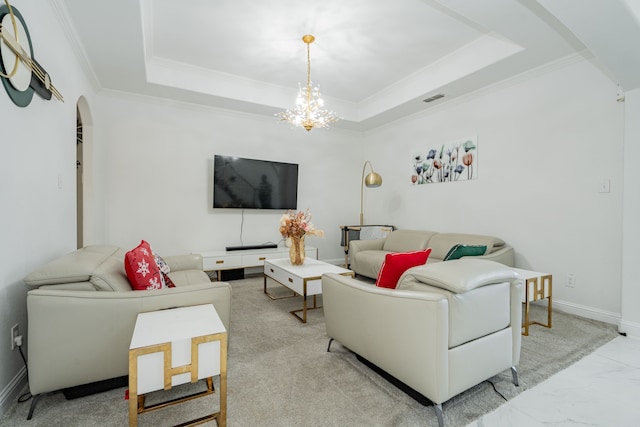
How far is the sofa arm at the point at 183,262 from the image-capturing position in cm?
307

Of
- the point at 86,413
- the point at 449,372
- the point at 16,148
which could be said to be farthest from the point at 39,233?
the point at 449,372

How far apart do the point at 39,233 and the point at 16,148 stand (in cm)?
59

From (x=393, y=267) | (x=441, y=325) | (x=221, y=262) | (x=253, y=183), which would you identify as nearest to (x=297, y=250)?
(x=221, y=262)

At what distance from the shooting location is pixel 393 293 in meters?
1.56

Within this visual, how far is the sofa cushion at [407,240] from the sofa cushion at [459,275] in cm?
258

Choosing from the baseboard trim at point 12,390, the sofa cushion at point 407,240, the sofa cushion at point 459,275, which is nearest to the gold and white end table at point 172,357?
the baseboard trim at point 12,390

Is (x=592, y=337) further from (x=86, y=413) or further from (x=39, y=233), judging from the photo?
(x=39, y=233)

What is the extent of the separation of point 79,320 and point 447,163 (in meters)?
4.31

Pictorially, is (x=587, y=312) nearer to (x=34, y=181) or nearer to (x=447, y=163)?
(x=447, y=163)

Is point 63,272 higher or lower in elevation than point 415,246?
A: higher

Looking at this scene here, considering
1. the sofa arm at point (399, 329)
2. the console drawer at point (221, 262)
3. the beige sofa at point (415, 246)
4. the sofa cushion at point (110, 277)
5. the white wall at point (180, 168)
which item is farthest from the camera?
the console drawer at point (221, 262)

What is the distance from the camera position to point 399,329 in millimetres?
1549

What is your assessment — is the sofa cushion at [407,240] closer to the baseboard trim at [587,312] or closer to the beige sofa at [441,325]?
the baseboard trim at [587,312]

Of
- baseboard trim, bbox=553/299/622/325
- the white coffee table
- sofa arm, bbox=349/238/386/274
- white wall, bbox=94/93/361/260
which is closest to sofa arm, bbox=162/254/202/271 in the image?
the white coffee table
